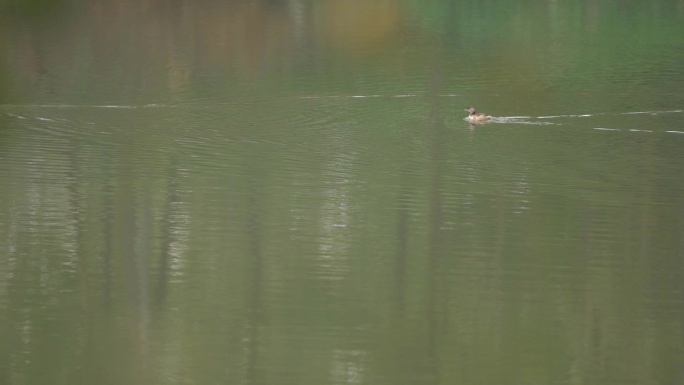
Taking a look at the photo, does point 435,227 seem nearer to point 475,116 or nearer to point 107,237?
point 107,237

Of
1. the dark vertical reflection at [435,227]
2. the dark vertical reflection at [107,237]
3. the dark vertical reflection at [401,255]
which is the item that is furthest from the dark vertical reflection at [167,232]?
the dark vertical reflection at [435,227]

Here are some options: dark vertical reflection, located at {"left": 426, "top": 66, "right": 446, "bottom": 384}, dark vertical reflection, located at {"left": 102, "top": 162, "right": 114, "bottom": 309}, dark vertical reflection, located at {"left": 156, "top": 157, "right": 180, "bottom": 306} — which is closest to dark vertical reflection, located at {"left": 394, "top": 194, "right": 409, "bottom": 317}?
dark vertical reflection, located at {"left": 426, "top": 66, "right": 446, "bottom": 384}

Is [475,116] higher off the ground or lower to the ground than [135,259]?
higher

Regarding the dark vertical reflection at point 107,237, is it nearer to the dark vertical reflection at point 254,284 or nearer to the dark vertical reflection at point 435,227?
the dark vertical reflection at point 254,284

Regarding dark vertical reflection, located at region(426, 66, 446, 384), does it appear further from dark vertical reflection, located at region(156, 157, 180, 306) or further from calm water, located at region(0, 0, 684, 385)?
dark vertical reflection, located at region(156, 157, 180, 306)

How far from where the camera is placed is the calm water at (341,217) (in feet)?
30.9

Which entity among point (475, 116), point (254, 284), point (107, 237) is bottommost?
point (254, 284)

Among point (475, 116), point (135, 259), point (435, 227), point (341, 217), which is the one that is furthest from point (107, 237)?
point (475, 116)

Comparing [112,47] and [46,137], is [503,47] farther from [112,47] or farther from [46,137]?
[46,137]

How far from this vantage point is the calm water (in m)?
9.41

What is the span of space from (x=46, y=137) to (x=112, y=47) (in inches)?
415

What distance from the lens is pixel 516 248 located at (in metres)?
12.3

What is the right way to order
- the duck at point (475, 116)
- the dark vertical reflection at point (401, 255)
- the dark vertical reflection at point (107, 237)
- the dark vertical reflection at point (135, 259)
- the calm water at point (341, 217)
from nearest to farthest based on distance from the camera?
1. the dark vertical reflection at point (135, 259)
2. the calm water at point (341, 217)
3. the dark vertical reflection at point (401, 255)
4. the dark vertical reflection at point (107, 237)
5. the duck at point (475, 116)

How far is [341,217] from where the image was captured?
1346 cm
